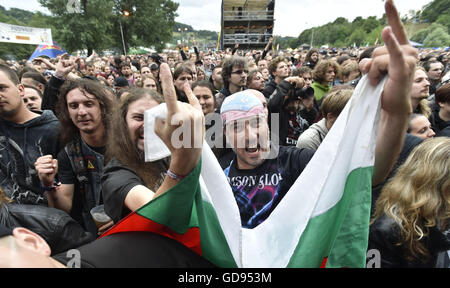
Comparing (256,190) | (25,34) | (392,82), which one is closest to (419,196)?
(392,82)

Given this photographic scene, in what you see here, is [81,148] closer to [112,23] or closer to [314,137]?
[314,137]

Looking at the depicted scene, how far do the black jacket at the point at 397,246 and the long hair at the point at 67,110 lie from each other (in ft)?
6.83

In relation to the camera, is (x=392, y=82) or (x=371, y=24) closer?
(x=392, y=82)

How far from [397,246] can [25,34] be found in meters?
24.1

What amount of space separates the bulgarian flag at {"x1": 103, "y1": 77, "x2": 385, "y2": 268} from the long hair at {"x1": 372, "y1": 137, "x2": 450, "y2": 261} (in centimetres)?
47

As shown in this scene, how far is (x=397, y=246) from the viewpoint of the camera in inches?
52.1

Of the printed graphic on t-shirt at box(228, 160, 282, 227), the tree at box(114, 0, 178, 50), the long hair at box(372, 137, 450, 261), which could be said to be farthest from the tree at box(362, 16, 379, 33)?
the printed graphic on t-shirt at box(228, 160, 282, 227)

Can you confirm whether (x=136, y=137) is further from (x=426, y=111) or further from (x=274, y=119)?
(x=426, y=111)

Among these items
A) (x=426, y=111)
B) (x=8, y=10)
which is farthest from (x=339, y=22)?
(x=8, y=10)

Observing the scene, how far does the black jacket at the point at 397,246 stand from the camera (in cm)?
129

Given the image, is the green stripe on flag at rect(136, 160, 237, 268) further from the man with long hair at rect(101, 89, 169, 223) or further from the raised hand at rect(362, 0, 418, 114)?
the raised hand at rect(362, 0, 418, 114)

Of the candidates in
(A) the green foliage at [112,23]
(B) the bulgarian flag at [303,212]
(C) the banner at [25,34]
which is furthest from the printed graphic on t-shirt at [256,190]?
Answer: (A) the green foliage at [112,23]

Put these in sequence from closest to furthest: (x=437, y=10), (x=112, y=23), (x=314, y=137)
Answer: (x=314, y=137) → (x=112, y=23) → (x=437, y=10)

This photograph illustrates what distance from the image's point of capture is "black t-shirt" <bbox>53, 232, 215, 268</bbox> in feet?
3.08
